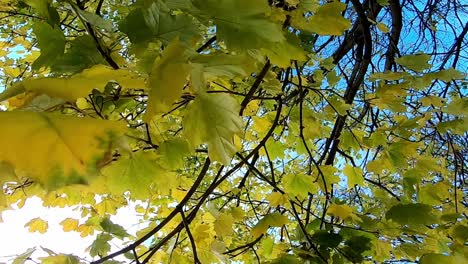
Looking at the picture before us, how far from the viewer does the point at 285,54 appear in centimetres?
73

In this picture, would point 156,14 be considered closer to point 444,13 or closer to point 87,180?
point 87,180

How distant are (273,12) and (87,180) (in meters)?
0.60

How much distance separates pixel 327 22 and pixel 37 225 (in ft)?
4.46

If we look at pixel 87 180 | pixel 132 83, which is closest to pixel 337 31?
pixel 132 83

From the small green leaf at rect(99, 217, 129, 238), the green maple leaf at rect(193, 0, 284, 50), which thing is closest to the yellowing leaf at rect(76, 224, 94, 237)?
the small green leaf at rect(99, 217, 129, 238)

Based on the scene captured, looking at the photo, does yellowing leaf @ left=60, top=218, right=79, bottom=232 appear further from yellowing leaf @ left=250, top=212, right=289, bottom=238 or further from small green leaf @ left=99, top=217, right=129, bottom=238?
yellowing leaf @ left=250, top=212, right=289, bottom=238

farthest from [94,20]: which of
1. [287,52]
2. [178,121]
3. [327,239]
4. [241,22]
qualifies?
[178,121]

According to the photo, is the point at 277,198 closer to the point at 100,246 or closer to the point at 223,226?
the point at 223,226

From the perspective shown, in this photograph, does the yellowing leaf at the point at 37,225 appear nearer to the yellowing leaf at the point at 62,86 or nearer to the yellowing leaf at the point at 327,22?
the yellowing leaf at the point at 327,22

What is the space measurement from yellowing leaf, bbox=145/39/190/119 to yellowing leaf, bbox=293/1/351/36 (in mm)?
454

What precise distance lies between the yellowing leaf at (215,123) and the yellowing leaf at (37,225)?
4.31 ft

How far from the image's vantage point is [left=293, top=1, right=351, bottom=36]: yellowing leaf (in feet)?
2.72

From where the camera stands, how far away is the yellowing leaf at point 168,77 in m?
0.39

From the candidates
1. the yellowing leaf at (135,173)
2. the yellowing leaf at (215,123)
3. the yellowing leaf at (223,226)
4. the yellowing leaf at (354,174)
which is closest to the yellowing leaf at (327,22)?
the yellowing leaf at (215,123)
